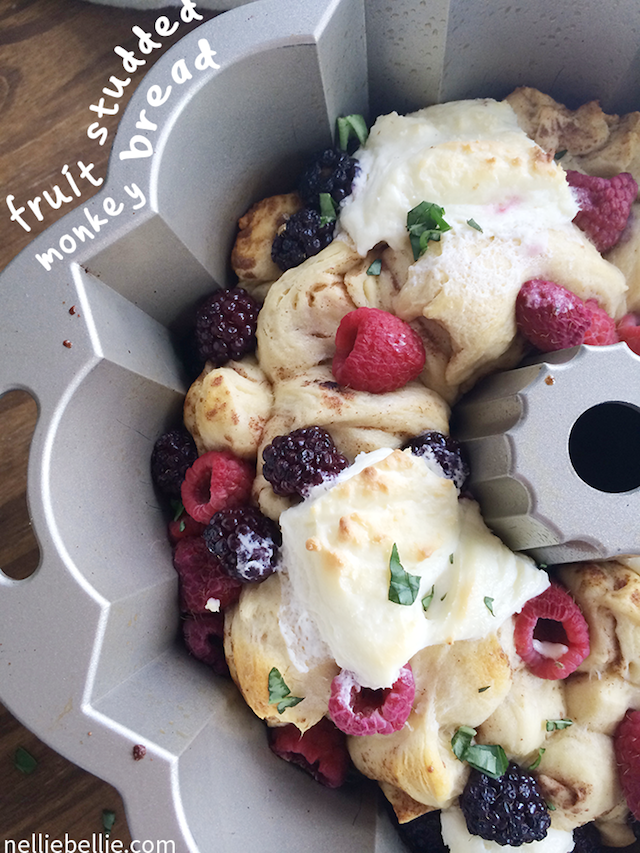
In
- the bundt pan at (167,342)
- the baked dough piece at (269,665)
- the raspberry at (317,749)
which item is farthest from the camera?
the raspberry at (317,749)

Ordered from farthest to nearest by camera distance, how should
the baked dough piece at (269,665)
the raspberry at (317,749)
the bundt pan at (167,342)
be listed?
the raspberry at (317,749), the baked dough piece at (269,665), the bundt pan at (167,342)

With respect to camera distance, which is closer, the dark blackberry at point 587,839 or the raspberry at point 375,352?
the raspberry at point 375,352

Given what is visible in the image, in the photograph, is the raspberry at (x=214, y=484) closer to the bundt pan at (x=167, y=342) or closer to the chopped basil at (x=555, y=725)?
the bundt pan at (x=167, y=342)

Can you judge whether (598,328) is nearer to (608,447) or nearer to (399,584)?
(608,447)

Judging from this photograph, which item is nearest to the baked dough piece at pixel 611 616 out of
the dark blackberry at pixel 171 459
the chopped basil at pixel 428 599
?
the chopped basil at pixel 428 599

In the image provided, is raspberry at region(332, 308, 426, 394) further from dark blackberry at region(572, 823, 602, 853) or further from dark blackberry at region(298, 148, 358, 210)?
dark blackberry at region(572, 823, 602, 853)
